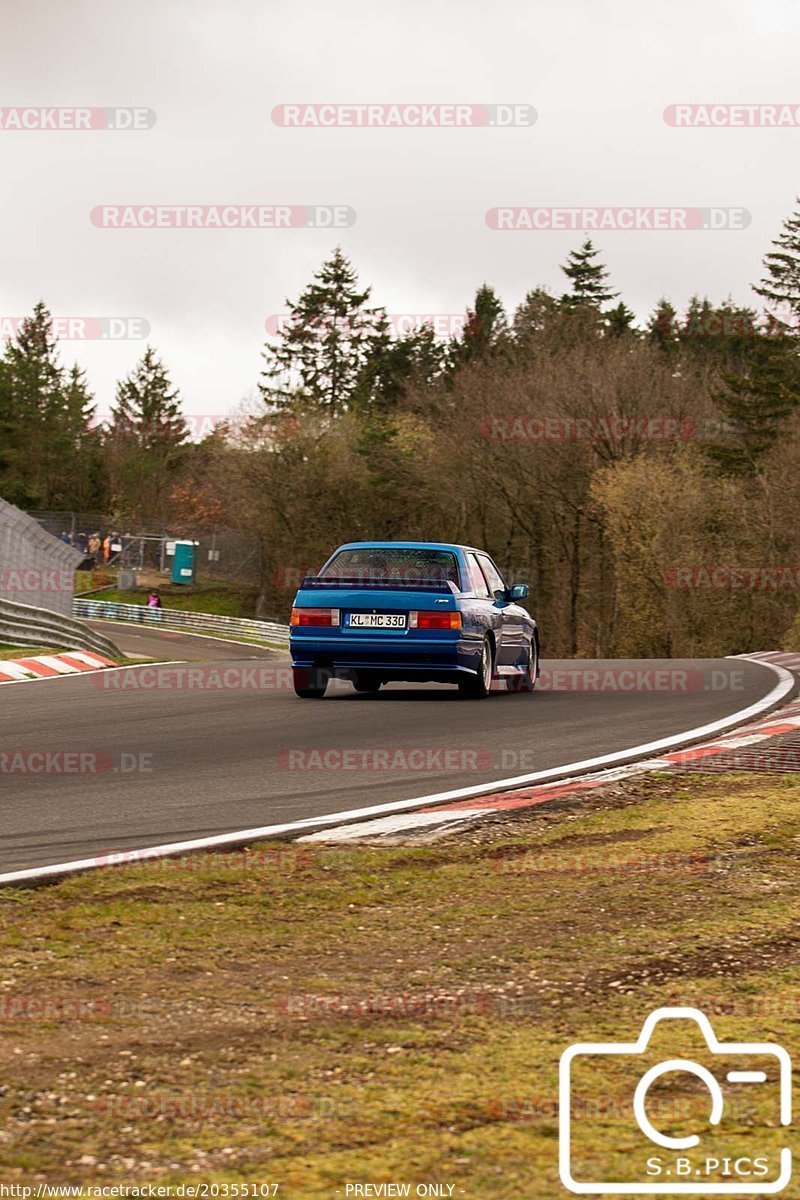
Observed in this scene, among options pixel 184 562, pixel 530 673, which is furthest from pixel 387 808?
pixel 184 562

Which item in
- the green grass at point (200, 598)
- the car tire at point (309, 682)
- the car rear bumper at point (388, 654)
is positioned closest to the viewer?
the car rear bumper at point (388, 654)

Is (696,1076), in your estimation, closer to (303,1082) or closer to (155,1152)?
(303,1082)

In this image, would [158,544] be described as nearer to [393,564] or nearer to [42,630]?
[42,630]

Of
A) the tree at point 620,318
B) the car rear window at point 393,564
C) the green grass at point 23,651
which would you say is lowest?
the green grass at point 23,651

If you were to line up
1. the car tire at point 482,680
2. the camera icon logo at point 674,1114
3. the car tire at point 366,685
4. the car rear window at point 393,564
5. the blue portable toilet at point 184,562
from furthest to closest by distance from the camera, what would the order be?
the blue portable toilet at point 184,562 < the car tire at point 366,685 < the car rear window at point 393,564 < the car tire at point 482,680 < the camera icon logo at point 674,1114

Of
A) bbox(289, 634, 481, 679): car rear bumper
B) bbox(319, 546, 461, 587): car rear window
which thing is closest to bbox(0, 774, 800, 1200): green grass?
bbox(289, 634, 481, 679): car rear bumper

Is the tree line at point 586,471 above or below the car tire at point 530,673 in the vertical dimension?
above

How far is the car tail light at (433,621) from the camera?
47.8 ft

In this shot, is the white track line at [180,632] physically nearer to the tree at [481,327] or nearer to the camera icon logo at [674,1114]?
the tree at [481,327]

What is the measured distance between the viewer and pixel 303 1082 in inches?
131

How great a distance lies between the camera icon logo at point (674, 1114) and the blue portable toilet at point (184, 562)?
73.7m

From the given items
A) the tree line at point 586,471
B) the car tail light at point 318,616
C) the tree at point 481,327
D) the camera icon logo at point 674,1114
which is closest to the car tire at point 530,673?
the car tail light at point 318,616

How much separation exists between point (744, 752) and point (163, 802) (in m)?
4.02

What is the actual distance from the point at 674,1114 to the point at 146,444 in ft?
381
